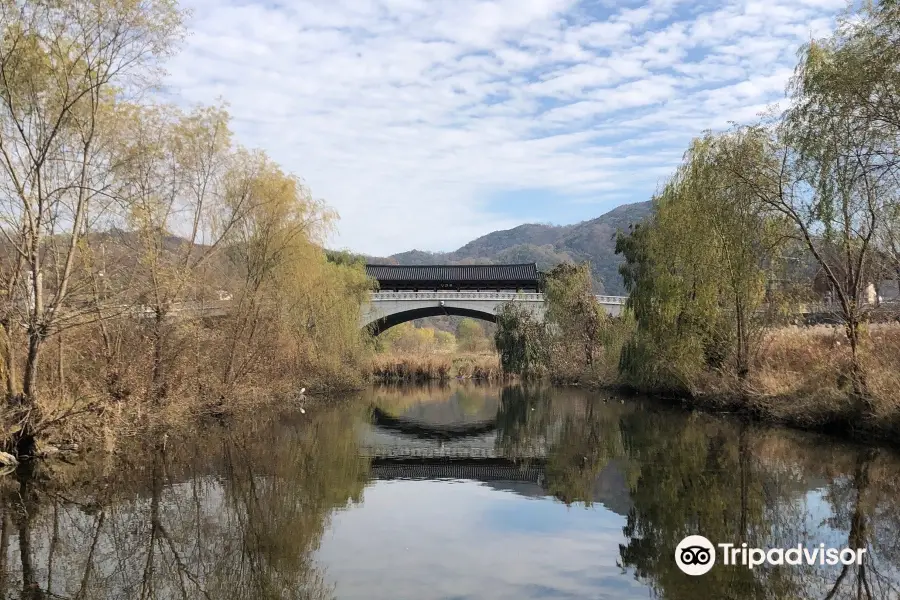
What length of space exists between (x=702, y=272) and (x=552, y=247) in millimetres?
85610

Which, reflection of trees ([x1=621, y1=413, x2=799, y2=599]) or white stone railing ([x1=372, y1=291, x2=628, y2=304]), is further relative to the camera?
white stone railing ([x1=372, y1=291, x2=628, y2=304])

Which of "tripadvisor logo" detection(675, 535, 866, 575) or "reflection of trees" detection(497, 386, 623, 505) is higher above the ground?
"tripadvisor logo" detection(675, 535, 866, 575)

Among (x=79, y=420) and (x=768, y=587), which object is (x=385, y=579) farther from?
(x=79, y=420)

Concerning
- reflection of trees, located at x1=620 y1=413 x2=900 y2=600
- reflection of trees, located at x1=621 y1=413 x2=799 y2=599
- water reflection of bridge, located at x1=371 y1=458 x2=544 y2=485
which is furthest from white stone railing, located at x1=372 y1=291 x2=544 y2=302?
water reflection of bridge, located at x1=371 y1=458 x2=544 y2=485

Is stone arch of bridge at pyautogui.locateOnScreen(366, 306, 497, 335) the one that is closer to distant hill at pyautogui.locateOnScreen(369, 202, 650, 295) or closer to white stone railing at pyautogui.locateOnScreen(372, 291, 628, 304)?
white stone railing at pyautogui.locateOnScreen(372, 291, 628, 304)

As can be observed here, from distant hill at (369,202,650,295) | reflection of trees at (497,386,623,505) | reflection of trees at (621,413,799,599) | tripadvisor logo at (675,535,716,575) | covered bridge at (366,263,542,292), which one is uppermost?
distant hill at (369,202,650,295)

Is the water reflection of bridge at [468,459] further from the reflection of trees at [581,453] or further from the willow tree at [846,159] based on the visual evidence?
the willow tree at [846,159]

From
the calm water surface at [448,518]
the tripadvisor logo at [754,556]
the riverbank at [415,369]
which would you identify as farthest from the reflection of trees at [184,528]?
the riverbank at [415,369]

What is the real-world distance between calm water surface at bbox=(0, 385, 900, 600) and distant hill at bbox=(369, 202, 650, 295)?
61.5 meters

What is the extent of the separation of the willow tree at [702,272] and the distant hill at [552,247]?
5108 cm

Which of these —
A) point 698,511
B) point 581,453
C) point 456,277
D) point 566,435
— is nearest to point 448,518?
point 698,511

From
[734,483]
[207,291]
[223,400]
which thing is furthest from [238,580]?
[223,400]

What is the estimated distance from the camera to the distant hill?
3457 inches

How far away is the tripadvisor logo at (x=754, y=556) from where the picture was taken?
19.1 ft
